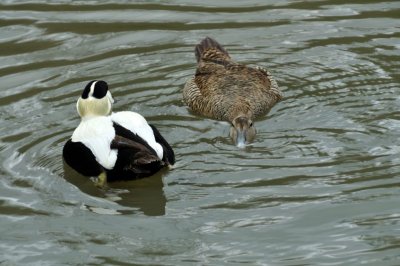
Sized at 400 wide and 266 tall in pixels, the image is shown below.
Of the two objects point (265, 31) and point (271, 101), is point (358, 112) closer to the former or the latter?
point (271, 101)

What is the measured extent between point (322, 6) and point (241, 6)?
106 centimetres

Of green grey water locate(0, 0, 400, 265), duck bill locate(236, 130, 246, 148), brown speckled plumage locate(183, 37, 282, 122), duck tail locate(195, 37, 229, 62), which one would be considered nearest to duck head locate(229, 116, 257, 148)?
duck bill locate(236, 130, 246, 148)

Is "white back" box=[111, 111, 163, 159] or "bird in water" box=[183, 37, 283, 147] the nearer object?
"white back" box=[111, 111, 163, 159]

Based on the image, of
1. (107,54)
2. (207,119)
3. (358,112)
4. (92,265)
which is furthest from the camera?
(107,54)

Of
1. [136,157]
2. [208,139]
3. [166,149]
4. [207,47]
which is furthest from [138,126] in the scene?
[207,47]

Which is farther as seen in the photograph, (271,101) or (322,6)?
(322,6)

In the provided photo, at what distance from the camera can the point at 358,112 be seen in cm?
1218

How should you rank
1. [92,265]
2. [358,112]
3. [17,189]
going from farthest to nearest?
[358,112] → [17,189] → [92,265]

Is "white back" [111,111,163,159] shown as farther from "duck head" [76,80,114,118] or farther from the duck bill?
the duck bill

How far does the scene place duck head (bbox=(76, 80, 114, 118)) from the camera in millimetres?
11320

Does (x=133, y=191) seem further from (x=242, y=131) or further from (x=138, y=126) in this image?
(x=242, y=131)

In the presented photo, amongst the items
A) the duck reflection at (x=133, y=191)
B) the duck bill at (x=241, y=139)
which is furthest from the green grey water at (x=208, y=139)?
the duck bill at (x=241, y=139)

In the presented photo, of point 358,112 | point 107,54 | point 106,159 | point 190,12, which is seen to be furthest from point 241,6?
point 106,159

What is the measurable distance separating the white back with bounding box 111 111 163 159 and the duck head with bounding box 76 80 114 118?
0.68 feet
